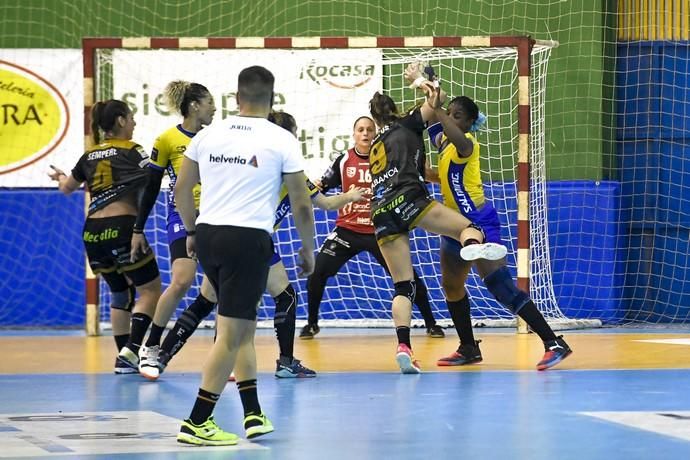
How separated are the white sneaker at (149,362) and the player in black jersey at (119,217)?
1.41ft

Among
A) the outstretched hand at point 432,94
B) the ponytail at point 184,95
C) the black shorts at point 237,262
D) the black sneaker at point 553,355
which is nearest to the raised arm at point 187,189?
the black shorts at point 237,262

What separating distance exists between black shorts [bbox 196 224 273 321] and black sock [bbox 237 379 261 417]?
1.60 feet

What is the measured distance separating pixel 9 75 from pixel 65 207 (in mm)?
1731

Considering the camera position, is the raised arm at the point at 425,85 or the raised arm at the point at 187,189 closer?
the raised arm at the point at 187,189

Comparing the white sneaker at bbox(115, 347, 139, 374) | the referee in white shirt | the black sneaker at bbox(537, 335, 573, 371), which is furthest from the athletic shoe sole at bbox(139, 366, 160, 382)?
the referee in white shirt

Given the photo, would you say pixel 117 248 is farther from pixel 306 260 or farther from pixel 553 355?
pixel 306 260

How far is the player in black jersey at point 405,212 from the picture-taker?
993cm

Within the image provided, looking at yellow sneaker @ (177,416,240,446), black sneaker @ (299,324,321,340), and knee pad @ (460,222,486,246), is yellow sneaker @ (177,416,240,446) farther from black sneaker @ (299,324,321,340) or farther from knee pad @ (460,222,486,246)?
black sneaker @ (299,324,321,340)

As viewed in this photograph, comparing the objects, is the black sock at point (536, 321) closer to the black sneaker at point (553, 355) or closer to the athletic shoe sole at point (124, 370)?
the black sneaker at point (553, 355)

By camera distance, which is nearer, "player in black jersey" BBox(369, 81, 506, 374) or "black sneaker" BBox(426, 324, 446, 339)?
"player in black jersey" BBox(369, 81, 506, 374)

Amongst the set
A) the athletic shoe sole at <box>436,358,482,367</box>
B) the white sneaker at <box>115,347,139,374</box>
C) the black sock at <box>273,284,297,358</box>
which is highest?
the black sock at <box>273,284,297,358</box>

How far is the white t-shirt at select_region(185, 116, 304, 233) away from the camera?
6.69 m

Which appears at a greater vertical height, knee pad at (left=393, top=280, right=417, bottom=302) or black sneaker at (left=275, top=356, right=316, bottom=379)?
knee pad at (left=393, top=280, right=417, bottom=302)

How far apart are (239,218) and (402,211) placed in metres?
3.41
